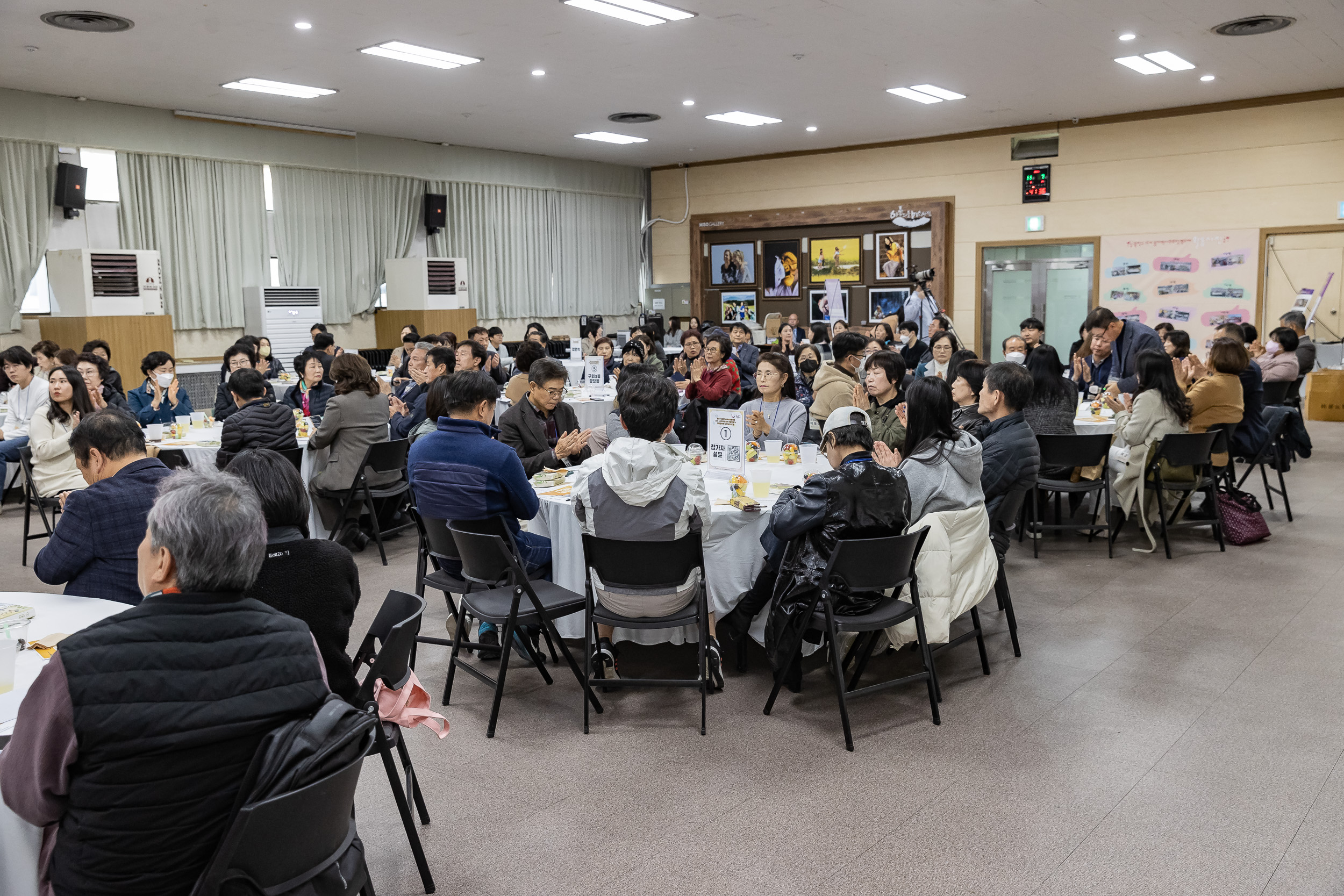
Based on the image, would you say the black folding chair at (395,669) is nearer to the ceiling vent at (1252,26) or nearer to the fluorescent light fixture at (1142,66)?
the ceiling vent at (1252,26)

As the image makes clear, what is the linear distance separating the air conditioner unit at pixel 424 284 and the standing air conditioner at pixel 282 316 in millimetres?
1216

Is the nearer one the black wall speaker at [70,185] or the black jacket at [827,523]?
the black jacket at [827,523]

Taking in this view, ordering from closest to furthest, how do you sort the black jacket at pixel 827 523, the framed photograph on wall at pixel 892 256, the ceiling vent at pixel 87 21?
1. the black jacket at pixel 827 523
2. the ceiling vent at pixel 87 21
3. the framed photograph on wall at pixel 892 256

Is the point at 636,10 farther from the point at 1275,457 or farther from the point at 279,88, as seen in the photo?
the point at 1275,457

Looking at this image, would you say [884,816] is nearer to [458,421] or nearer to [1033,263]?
[458,421]

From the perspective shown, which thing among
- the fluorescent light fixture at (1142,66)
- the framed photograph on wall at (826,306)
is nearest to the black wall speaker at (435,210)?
the framed photograph on wall at (826,306)


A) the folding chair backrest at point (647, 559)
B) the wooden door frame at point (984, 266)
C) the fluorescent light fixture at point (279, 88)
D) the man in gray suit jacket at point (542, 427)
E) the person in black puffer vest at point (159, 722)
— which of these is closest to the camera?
the person in black puffer vest at point (159, 722)

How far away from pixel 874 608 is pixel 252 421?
3803mm

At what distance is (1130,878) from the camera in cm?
277

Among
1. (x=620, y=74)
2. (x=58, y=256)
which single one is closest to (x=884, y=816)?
(x=620, y=74)

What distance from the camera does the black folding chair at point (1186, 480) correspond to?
586 centimetres

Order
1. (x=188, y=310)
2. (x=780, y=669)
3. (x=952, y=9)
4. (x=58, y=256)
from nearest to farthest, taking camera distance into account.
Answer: (x=780, y=669) < (x=952, y=9) < (x=58, y=256) < (x=188, y=310)

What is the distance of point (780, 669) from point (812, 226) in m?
11.8

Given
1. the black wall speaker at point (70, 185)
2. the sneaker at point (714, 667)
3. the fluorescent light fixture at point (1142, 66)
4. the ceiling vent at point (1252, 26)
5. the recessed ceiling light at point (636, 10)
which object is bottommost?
the sneaker at point (714, 667)
